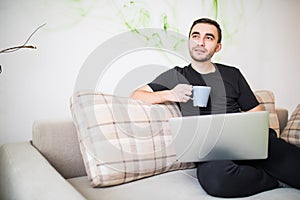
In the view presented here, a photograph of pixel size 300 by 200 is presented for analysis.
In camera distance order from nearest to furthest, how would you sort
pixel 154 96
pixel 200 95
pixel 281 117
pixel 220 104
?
pixel 200 95 < pixel 154 96 < pixel 220 104 < pixel 281 117

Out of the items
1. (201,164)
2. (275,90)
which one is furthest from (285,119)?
(201,164)

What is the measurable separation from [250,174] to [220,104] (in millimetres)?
519

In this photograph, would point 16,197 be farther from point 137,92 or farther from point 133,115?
point 137,92

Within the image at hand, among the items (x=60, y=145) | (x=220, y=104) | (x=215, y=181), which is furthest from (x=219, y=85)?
(x=60, y=145)

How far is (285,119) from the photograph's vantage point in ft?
6.86

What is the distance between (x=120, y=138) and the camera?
4.17ft

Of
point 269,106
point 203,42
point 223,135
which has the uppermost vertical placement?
point 203,42

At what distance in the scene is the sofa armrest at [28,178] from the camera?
2.60 ft

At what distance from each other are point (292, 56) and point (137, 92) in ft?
5.35

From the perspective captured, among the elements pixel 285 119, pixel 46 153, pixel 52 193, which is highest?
pixel 52 193

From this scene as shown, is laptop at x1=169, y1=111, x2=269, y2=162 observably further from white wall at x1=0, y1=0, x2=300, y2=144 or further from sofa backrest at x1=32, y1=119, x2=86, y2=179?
white wall at x1=0, y1=0, x2=300, y2=144

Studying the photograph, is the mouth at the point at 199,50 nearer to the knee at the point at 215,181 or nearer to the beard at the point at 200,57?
the beard at the point at 200,57

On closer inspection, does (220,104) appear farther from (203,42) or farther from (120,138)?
(120,138)

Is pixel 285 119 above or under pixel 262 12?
under
